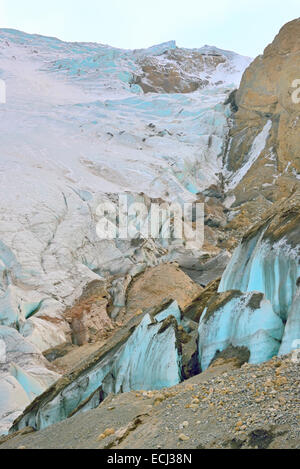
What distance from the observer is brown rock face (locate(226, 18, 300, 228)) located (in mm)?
31250

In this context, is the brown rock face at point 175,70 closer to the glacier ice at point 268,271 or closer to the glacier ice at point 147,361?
the glacier ice at point 268,271

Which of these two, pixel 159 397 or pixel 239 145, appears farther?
pixel 239 145

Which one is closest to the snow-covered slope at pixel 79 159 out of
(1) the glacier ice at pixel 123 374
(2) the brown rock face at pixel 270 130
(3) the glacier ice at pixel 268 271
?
(2) the brown rock face at pixel 270 130

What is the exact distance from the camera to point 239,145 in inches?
1494

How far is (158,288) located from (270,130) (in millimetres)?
20949

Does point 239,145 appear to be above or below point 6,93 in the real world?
below

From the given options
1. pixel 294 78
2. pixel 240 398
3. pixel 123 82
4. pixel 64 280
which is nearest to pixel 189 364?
pixel 240 398

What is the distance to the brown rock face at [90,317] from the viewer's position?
1755cm

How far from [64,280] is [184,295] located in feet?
18.4

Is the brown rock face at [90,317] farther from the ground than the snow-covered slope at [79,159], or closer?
closer

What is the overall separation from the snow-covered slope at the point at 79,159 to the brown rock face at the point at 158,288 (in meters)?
0.82

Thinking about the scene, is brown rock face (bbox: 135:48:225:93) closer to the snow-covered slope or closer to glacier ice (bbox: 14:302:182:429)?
the snow-covered slope

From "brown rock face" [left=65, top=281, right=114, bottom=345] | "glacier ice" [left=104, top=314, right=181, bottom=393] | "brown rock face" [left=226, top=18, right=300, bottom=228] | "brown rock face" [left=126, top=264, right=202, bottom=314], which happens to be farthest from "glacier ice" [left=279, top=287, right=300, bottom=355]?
"brown rock face" [left=226, top=18, right=300, bottom=228]
